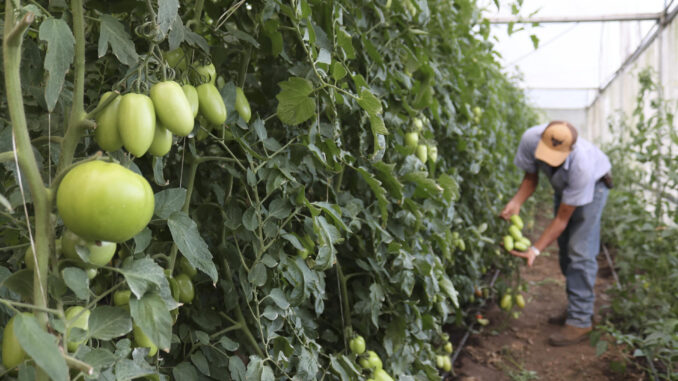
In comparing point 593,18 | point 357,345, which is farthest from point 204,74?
point 593,18

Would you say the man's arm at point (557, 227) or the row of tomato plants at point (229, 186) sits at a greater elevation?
the row of tomato plants at point (229, 186)

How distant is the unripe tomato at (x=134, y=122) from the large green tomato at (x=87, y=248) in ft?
0.37

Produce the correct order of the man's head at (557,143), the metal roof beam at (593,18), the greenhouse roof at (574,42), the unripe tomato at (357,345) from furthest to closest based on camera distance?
the greenhouse roof at (574,42) → the metal roof beam at (593,18) → the man's head at (557,143) → the unripe tomato at (357,345)

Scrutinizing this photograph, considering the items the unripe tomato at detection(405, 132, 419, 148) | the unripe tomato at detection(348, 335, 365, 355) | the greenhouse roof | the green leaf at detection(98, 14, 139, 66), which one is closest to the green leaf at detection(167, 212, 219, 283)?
the green leaf at detection(98, 14, 139, 66)

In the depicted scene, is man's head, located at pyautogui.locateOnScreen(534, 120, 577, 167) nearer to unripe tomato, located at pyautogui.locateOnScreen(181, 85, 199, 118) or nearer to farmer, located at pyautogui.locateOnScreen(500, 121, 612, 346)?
farmer, located at pyautogui.locateOnScreen(500, 121, 612, 346)

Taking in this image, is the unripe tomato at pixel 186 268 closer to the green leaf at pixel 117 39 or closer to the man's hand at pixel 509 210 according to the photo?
the green leaf at pixel 117 39

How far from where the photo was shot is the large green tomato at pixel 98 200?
0.55 meters

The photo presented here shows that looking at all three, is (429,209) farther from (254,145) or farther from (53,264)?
(53,264)

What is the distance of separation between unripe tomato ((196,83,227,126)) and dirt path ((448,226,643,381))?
2295 millimetres

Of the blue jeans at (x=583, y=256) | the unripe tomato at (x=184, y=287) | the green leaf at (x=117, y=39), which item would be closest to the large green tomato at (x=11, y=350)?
the green leaf at (x=117, y=39)

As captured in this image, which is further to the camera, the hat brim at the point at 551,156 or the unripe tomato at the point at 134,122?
→ the hat brim at the point at 551,156

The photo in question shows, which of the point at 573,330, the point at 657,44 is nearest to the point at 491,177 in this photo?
the point at 573,330

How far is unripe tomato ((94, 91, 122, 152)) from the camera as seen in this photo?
637 mm

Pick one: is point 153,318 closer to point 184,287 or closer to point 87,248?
point 87,248
